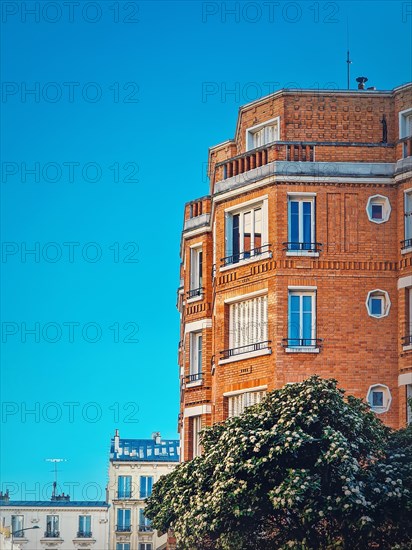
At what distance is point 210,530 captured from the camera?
3366 cm

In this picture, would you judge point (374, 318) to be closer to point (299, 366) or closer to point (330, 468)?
point (299, 366)

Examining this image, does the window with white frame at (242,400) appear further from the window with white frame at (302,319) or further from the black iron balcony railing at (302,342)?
the window with white frame at (302,319)

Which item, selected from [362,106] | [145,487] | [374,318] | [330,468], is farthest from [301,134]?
[145,487]

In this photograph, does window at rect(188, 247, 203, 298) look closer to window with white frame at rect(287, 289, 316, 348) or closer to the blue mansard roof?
window with white frame at rect(287, 289, 316, 348)

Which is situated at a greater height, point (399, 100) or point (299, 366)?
point (399, 100)

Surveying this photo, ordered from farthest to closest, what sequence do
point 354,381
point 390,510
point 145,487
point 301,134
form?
point 145,487 < point 301,134 < point 354,381 < point 390,510

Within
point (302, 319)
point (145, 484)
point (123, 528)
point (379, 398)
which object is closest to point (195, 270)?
point (302, 319)

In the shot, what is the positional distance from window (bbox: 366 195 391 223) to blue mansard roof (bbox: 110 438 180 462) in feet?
287

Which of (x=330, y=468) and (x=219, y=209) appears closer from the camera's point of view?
(x=330, y=468)

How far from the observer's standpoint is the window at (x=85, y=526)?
416ft

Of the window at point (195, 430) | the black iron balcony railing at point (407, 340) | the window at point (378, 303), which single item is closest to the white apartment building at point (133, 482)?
the window at point (195, 430)

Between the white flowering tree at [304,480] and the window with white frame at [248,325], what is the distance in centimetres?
711

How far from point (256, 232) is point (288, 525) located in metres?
12.7

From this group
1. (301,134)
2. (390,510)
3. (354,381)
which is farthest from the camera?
(301,134)
